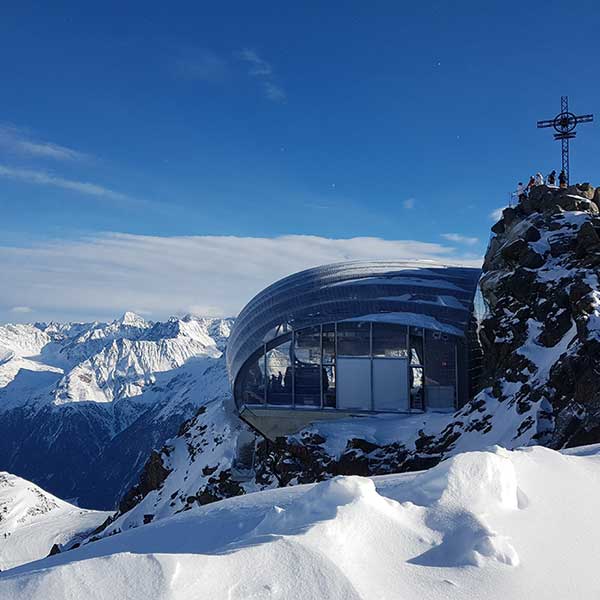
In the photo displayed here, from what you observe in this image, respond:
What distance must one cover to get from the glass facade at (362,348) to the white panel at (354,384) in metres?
0.05

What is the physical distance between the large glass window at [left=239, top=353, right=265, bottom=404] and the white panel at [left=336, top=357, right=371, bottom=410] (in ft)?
13.5

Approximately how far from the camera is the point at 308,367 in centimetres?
2644

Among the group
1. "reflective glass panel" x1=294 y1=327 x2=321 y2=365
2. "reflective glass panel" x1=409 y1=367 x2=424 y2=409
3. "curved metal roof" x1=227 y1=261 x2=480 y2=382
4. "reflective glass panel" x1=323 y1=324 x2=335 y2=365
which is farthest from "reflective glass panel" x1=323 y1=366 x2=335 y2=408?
"reflective glass panel" x1=409 y1=367 x2=424 y2=409

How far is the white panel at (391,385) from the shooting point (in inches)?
1002

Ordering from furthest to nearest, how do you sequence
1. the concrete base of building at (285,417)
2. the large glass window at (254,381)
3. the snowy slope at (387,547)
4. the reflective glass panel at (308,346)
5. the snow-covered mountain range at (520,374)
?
the large glass window at (254,381) < the reflective glass panel at (308,346) < the concrete base of building at (285,417) < the snow-covered mountain range at (520,374) < the snowy slope at (387,547)

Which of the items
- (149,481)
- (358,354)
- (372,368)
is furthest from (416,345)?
(149,481)

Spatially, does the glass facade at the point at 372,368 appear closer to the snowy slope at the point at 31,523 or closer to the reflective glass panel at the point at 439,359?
the reflective glass panel at the point at 439,359

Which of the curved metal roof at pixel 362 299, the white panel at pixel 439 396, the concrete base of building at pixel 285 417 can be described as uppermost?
the curved metal roof at pixel 362 299

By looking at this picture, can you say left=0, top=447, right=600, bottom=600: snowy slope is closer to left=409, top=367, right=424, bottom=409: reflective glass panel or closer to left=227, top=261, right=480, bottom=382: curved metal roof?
A: left=409, top=367, right=424, bottom=409: reflective glass panel

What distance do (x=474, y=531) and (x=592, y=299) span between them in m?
13.8

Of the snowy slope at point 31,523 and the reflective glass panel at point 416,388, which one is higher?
the reflective glass panel at point 416,388

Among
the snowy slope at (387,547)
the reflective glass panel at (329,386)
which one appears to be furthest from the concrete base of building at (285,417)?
the snowy slope at (387,547)

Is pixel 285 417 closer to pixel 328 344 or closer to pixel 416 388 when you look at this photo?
pixel 328 344

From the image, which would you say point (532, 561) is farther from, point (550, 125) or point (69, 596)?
point (550, 125)
